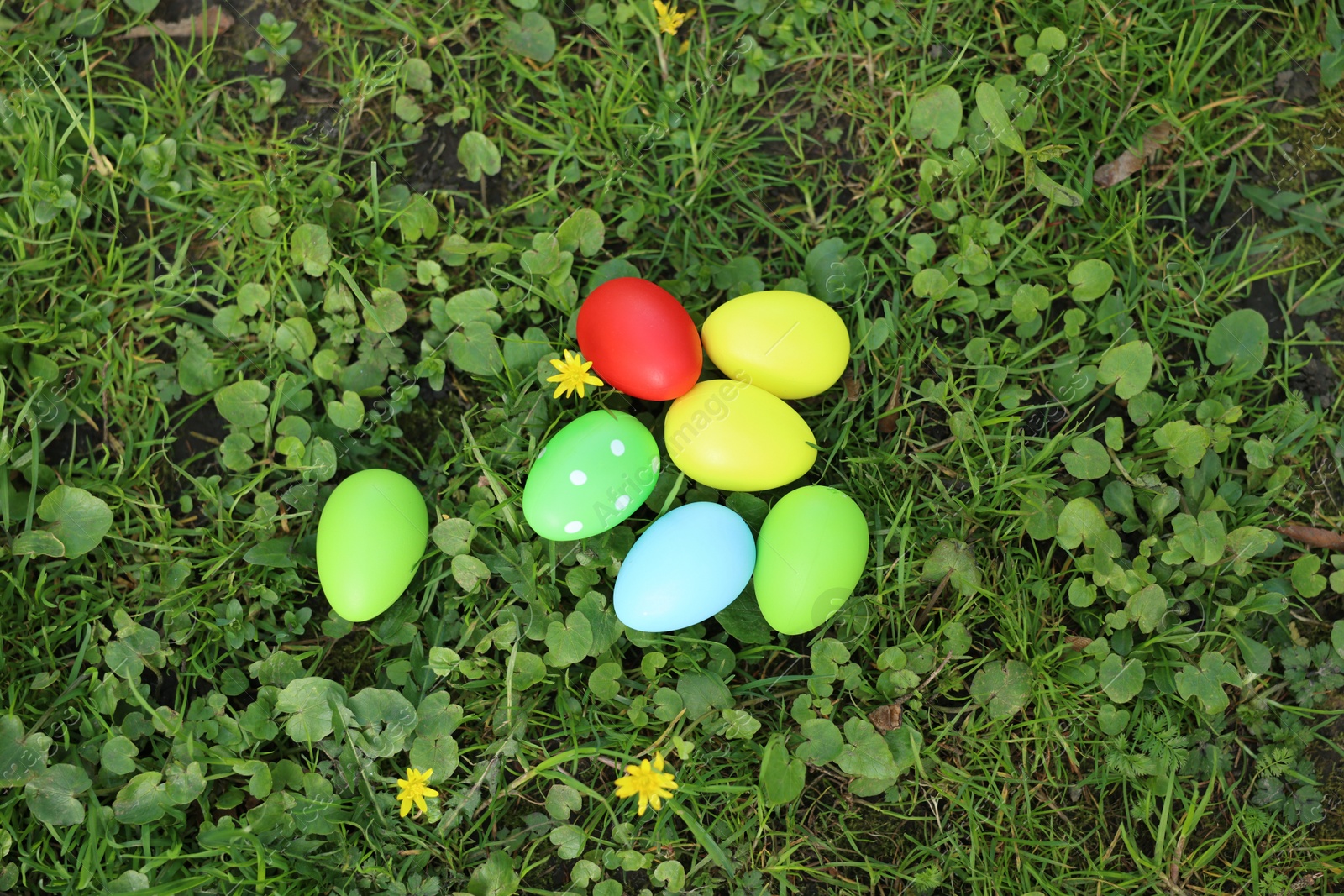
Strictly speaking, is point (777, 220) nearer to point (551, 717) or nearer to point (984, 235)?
point (984, 235)

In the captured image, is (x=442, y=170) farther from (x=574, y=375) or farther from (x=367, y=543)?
(x=367, y=543)

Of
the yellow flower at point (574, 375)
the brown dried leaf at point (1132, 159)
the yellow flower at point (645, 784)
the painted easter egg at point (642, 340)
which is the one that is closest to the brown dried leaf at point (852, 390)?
the painted easter egg at point (642, 340)

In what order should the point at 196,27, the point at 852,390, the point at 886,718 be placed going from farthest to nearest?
the point at 196,27, the point at 852,390, the point at 886,718

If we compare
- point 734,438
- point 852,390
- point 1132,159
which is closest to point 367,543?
point 734,438

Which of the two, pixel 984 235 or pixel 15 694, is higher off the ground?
pixel 984 235

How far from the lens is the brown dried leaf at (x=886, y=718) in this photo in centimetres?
180

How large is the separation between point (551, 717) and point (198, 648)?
0.77 metres

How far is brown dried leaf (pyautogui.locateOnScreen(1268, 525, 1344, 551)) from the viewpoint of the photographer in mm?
1920

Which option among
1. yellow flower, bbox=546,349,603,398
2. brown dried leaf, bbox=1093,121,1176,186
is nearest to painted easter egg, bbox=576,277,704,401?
yellow flower, bbox=546,349,603,398

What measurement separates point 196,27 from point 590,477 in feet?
5.20

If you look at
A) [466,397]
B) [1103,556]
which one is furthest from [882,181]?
[466,397]

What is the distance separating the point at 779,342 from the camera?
1703mm

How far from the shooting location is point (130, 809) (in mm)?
1726

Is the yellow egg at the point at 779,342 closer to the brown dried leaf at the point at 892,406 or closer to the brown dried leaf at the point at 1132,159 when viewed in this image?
the brown dried leaf at the point at 892,406
